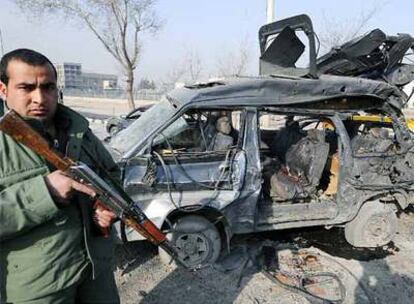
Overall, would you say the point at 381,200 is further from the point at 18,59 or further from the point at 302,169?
the point at 18,59

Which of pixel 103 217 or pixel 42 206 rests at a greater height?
pixel 42 206

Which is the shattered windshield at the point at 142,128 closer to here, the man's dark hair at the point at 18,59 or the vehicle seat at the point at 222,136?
the vehicle seat at the point at 222,136

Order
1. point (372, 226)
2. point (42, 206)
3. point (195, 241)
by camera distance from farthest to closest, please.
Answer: point (372, 226) → point (195, 241) → point (42, 206)

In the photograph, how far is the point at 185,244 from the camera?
4016 millimetres

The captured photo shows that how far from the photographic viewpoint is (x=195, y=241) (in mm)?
4047

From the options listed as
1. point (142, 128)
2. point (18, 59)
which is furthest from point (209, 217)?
point (18, 59)

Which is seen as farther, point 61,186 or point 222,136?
point 222,136

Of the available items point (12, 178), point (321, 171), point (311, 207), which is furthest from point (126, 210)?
point (321, 171)

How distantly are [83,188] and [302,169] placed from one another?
12.8 feet

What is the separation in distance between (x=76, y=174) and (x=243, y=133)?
2718mm

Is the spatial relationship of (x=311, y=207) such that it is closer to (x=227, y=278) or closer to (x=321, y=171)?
(x=321, y=171)

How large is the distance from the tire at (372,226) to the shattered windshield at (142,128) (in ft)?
7.90

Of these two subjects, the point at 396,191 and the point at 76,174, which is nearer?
the point at 76,174

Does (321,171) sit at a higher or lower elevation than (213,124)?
lower
